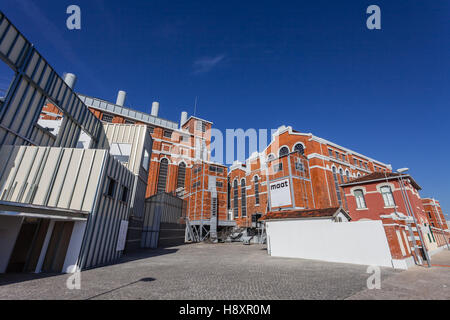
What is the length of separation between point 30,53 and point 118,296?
1159 cm

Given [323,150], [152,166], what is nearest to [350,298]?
[323,150]

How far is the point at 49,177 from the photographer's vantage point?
8.22 metres

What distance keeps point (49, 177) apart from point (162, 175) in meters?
26.8

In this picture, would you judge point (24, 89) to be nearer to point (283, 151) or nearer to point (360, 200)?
point (360, 200)

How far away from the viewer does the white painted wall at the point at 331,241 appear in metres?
9.99

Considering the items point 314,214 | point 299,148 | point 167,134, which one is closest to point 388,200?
point 314,214

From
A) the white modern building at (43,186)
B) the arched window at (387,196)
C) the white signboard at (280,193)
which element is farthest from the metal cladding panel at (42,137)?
the arched window at (387,196)

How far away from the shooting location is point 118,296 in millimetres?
4914

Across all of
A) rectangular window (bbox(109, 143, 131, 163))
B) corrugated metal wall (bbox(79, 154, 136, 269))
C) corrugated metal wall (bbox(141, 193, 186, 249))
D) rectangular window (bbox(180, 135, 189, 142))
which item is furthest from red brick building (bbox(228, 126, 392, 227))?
corrugated metal wall (bbox(79, 154, 136, 269))

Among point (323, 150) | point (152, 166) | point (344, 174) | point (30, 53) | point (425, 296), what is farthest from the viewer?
point (152, 166)

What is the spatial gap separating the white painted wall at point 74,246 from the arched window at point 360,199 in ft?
75.7

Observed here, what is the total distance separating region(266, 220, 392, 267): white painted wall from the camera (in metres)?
9.99

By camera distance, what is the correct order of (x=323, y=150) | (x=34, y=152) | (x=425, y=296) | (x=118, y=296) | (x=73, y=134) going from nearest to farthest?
1. (x=118, y=296)
2. (x=425, y=296)
3. (x=34, y=152)
4. (x=73, y=134)
5. (x=323, y=150)
